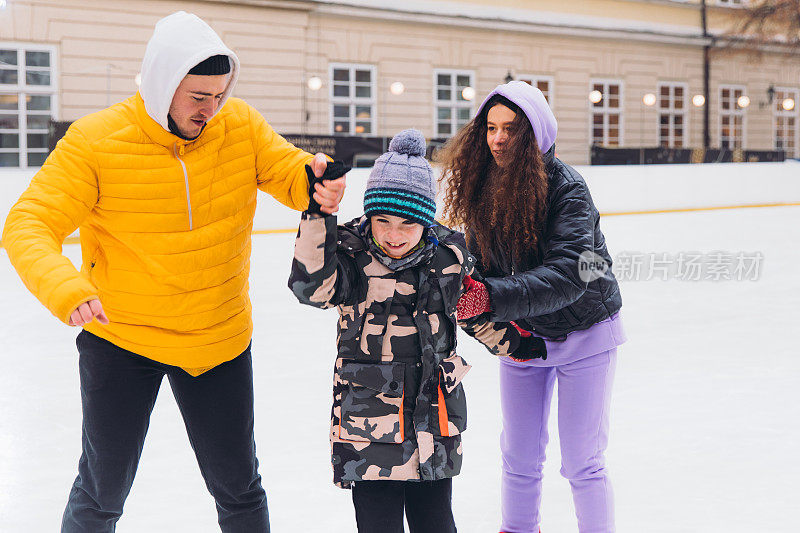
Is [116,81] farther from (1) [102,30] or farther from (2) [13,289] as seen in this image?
(2) [13,289]

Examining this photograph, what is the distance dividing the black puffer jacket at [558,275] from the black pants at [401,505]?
394 millimetres

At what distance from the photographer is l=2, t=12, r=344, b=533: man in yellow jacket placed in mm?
1741

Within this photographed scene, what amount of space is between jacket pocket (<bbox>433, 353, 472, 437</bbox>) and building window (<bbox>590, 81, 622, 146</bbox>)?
18.4 metres

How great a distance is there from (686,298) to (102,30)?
10670 millimetres

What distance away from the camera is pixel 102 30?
45.5 ft

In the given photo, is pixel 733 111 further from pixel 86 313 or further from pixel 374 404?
pixel 86 313

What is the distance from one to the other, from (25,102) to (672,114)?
47.1ft

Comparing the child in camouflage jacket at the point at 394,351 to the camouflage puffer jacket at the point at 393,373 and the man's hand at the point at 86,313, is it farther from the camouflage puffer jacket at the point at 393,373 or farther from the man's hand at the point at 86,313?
the man's hand at the point at 86,313

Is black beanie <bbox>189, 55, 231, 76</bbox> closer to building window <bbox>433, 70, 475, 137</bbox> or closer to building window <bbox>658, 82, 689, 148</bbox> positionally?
building window <bbox>433, 70, 475, 137</bbox>

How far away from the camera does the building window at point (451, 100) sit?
691 inches

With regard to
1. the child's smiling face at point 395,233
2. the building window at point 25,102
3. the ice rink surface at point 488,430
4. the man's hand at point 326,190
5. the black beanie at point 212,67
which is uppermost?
the building window at point 25,102

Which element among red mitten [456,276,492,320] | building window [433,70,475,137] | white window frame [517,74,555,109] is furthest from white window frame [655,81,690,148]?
red mitten [456,276,492,320]

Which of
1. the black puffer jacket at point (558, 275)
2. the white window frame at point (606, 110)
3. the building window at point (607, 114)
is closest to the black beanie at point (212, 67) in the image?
the black puffer jacket at point (558, 275)

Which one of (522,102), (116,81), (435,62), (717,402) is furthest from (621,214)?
(522,102)
